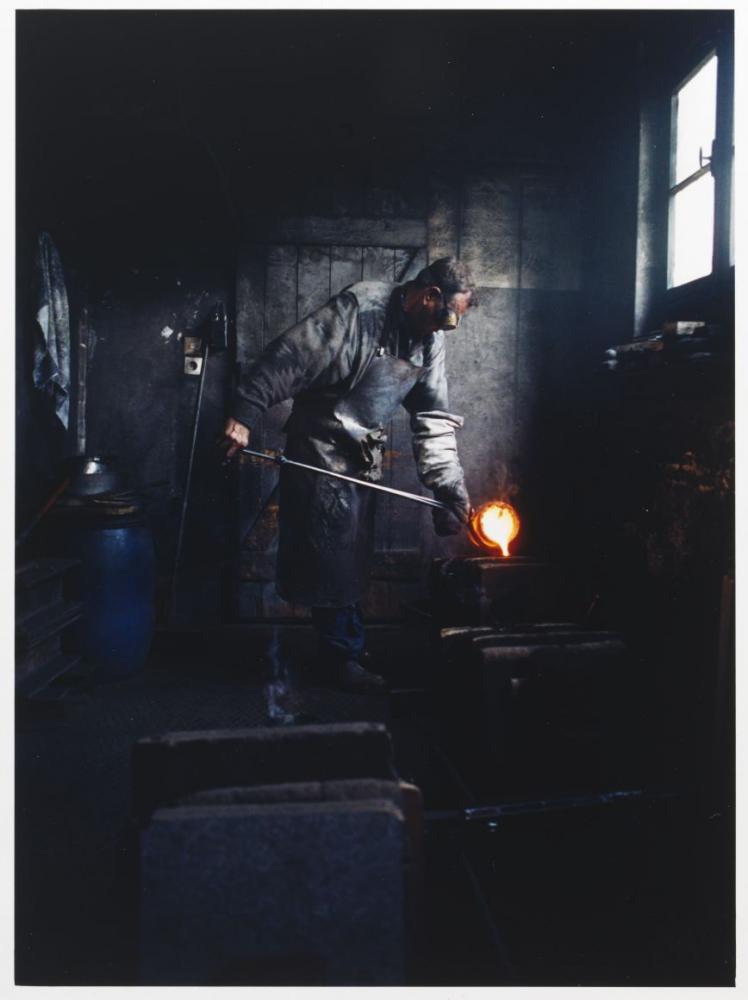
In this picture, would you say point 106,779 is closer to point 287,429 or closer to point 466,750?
point 466,750

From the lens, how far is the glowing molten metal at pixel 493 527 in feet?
10.5

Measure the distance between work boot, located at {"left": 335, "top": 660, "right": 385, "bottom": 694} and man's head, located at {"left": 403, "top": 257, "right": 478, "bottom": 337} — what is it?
69.2 inches

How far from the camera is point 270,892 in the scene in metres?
1.22

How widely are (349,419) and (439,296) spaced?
0.74 meters

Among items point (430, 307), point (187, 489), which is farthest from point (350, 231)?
point (187, 489)

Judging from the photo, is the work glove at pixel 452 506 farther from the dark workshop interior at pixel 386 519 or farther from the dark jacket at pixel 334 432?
the dark workshop interior at pixel 386 519

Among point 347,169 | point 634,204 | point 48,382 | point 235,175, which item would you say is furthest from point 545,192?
point 48,382

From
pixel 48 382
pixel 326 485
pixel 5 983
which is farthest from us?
pixel 48 382

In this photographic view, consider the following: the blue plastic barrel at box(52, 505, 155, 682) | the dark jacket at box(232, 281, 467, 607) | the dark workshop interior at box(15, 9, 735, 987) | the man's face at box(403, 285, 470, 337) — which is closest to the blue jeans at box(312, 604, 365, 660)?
the dark jacket at box(232, 281, 467, 607)

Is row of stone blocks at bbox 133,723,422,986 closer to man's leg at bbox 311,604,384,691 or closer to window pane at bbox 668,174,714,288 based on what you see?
man's leg at bbox 311,604,384,691

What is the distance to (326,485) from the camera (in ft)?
10.5

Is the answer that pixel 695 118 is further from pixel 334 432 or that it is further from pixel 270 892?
pixel 270 892

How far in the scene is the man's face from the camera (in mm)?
3090
